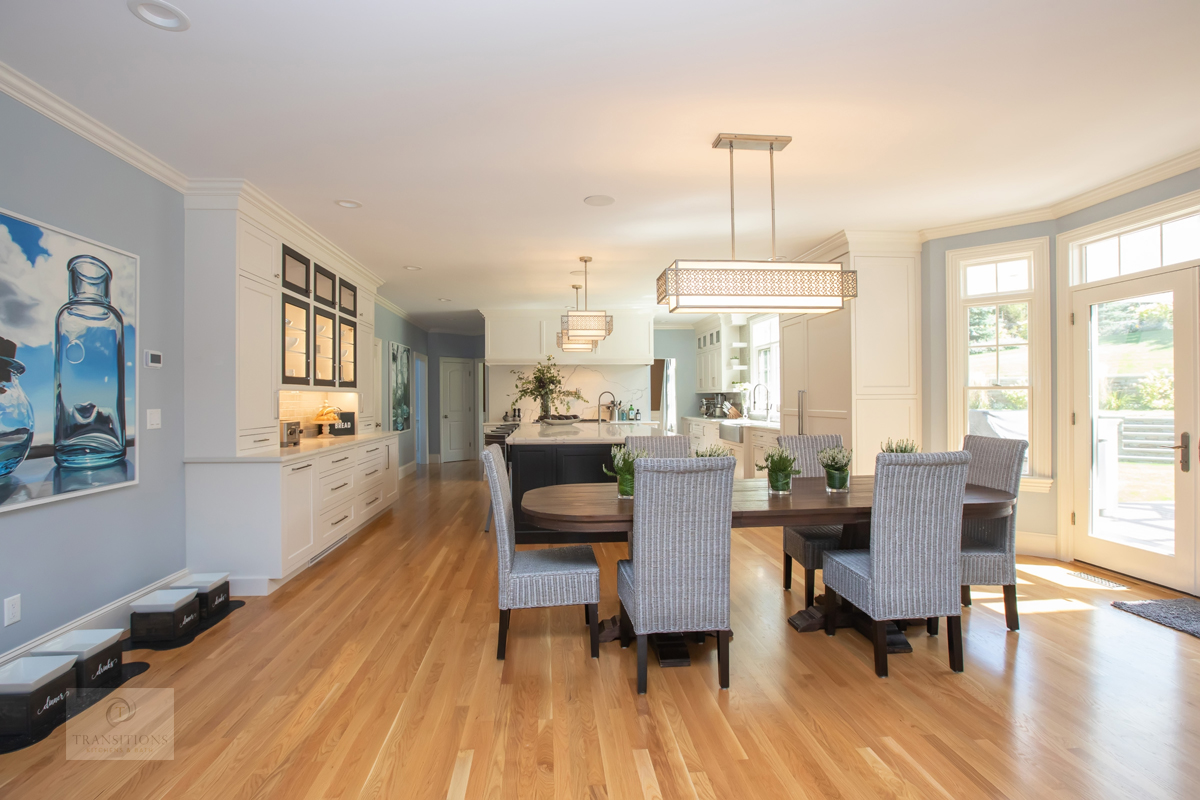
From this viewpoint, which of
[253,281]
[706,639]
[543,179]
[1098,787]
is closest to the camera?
[1098,787]

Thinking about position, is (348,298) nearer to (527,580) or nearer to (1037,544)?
(527,580)

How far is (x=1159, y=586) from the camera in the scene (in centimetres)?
376

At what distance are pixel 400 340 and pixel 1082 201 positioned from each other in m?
8.00

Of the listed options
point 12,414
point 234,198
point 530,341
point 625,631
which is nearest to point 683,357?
point 530,341

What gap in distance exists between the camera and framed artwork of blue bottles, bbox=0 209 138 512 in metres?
2.52

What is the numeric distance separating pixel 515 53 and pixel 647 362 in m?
6.60

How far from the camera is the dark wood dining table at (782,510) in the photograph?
2.61m

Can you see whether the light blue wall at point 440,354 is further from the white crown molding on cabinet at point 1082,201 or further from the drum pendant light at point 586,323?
the white crown molding on cabinet at point 1082,201

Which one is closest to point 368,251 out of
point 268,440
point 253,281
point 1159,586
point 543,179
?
point 253,281

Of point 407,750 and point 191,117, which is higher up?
point 191,117

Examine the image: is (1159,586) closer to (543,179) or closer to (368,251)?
(543,179)

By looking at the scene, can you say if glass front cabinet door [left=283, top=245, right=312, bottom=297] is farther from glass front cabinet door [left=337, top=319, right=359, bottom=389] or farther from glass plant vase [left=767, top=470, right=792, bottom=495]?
glass plant vase [left=767, top=470, right=792, bottom=495]

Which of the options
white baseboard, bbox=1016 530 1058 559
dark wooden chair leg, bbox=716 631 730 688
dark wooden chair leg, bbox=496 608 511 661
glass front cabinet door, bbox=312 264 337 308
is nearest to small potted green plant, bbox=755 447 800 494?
dark wooden chair leg, bbox=716 631 730 688

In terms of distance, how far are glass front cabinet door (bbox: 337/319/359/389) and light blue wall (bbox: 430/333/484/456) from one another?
4.78 meters
